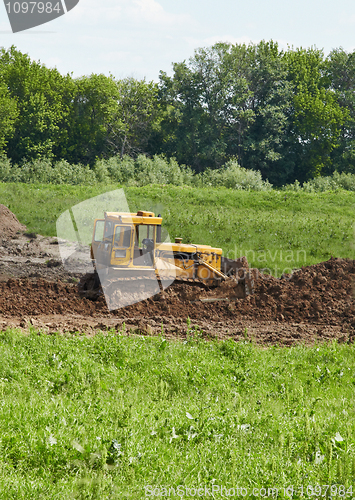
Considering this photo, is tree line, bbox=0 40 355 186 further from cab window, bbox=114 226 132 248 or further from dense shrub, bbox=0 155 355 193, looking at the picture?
cab window, bbox=114 226 132 248

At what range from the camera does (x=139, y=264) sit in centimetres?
1183

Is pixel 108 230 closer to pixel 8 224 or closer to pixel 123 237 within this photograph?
pixel 123 237

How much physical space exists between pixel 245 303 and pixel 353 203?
69.5 ft

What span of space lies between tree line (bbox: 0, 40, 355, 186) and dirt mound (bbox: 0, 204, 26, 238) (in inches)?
1022

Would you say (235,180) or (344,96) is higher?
(344,96)

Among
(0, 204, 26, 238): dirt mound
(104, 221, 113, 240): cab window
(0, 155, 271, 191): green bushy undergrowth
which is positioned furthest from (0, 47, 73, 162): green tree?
(104, 221, 113, 240): cab window

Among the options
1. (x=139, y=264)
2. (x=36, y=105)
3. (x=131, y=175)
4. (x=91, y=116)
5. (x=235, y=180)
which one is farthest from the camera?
(x=91, y=116)

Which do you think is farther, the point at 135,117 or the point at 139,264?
the point at 135,117

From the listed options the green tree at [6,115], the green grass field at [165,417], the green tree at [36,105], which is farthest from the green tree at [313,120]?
the green grass field at [165,417]

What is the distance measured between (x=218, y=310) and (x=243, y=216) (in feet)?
48.2

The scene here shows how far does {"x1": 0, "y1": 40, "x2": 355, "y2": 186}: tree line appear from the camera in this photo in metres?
49.8

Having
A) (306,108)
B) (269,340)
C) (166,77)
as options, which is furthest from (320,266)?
(166,77)

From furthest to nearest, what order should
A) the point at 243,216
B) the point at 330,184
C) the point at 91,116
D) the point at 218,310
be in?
the point at 91,116 → the point at 330,184 → the point at 243,216 → the point at 218,310

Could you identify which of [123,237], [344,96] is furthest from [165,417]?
[344,96]
